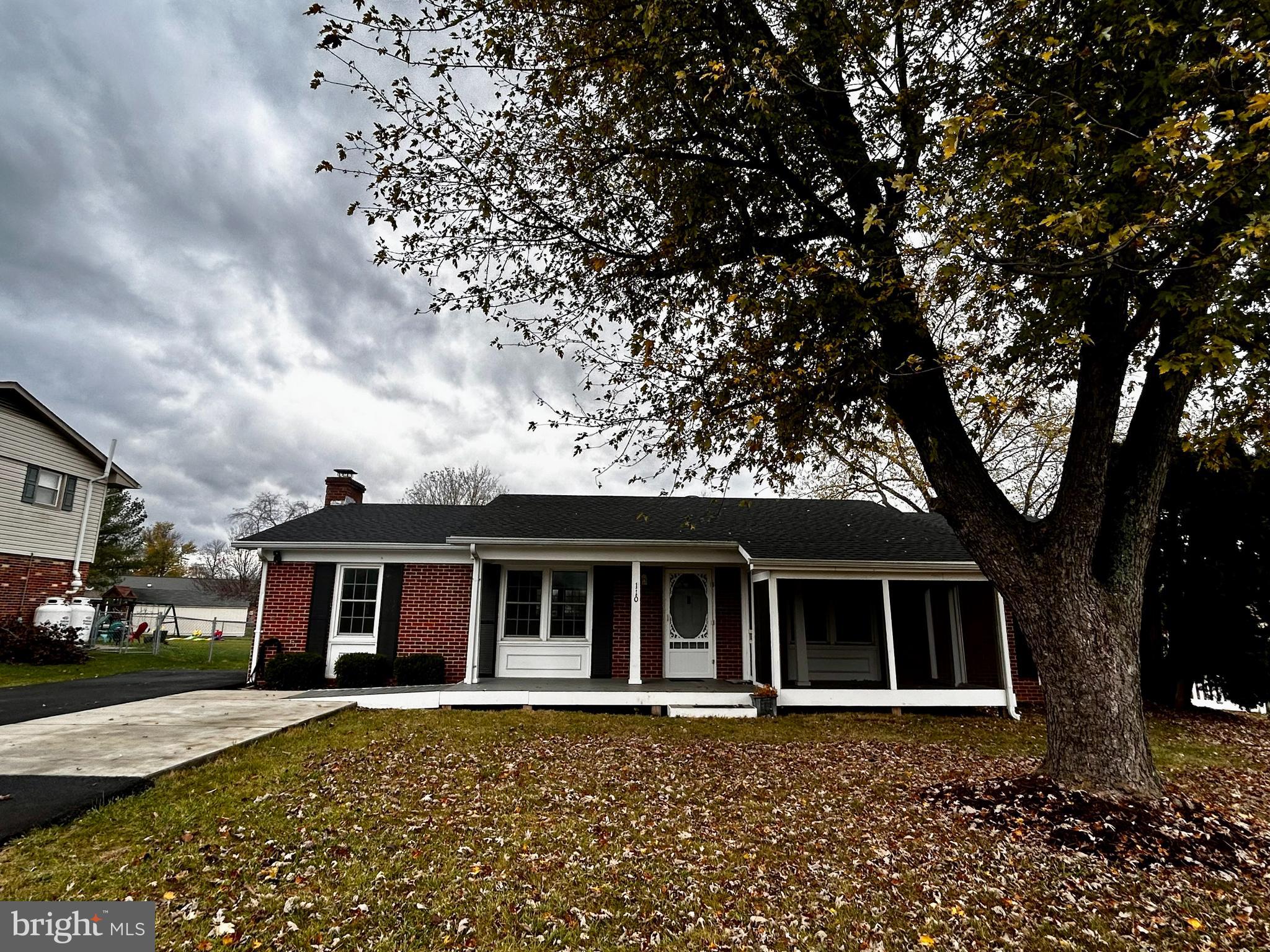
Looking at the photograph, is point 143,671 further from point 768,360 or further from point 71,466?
point 768,360

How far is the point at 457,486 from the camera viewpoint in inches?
1553

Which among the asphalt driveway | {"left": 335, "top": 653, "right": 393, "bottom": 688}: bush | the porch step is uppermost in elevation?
{"left": 335, "top": 653, "right": 393, "bottom": 688}: bush

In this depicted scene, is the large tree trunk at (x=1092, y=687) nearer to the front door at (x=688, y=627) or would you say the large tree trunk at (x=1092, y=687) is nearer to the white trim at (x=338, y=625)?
the front door at (x=688, y=627)

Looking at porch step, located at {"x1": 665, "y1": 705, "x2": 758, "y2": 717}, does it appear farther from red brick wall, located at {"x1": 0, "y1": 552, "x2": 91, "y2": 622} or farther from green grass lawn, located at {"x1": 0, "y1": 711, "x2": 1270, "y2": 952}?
red brick wall, located at {"x1": 0, "y1": 552, "x2": 91, "y2": 622}

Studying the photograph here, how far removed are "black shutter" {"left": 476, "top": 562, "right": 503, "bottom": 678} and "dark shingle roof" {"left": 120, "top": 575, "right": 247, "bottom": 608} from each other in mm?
39079

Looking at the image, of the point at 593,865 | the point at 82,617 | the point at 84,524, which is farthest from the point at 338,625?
the point at 84,524

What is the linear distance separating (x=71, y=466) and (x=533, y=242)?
65.5 ft

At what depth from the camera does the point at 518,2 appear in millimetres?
6059

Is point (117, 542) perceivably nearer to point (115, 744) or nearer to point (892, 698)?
point (115, 744)

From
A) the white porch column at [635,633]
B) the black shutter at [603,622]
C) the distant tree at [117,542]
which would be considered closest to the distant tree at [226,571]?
the distant tree at [117,542]

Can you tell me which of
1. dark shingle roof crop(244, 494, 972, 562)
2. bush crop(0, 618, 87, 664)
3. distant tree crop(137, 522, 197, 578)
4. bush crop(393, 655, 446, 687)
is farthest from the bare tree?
distant tree crop(137, 522, 197, 578)

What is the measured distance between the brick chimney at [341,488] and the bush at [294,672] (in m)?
5.51

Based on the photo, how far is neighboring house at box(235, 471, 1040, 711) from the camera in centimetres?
1232

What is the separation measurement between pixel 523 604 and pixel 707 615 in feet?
13.1
